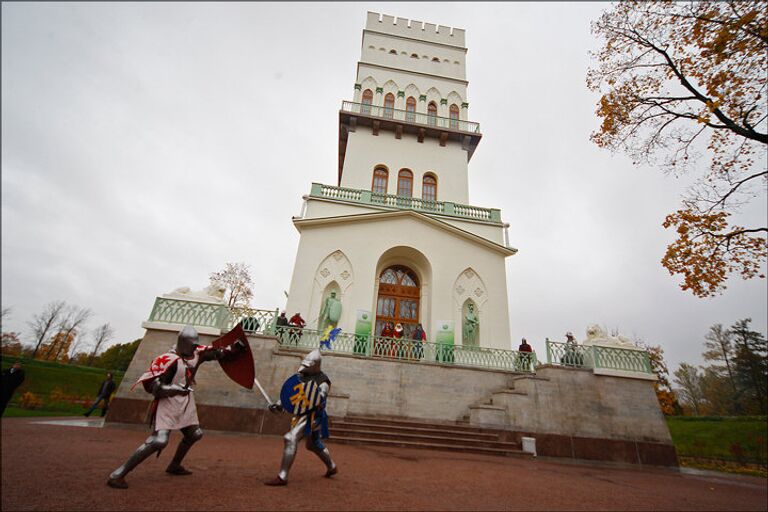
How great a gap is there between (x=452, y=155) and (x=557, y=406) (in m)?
14.7

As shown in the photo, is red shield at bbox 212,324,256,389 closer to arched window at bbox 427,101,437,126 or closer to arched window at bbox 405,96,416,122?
arched window at bbox 405,96,416,122

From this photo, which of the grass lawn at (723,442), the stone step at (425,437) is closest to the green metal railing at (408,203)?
the stone step at (425,437)

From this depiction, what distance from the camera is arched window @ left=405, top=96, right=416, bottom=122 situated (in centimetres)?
2075

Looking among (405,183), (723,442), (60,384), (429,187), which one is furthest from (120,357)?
(723,442)

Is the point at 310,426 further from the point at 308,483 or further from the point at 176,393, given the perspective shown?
the point at 176,393

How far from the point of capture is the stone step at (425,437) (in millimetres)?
8039

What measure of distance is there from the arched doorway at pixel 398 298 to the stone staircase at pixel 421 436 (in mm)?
5682

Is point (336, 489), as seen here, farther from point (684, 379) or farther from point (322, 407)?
point (684, 379)

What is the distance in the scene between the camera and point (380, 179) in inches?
754

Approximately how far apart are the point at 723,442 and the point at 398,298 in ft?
46.9

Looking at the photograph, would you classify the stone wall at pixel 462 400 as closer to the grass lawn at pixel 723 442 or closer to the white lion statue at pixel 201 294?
the white lion statue at pixel 201 294

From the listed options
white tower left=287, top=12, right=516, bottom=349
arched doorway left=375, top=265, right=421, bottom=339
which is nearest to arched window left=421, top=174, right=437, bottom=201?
white tower left=287, top=12, right=516, bottom=349

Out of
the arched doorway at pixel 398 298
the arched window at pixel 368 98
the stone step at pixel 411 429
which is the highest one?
the arched window at pixel 368 98

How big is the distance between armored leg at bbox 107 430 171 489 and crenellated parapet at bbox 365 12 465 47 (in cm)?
2680
